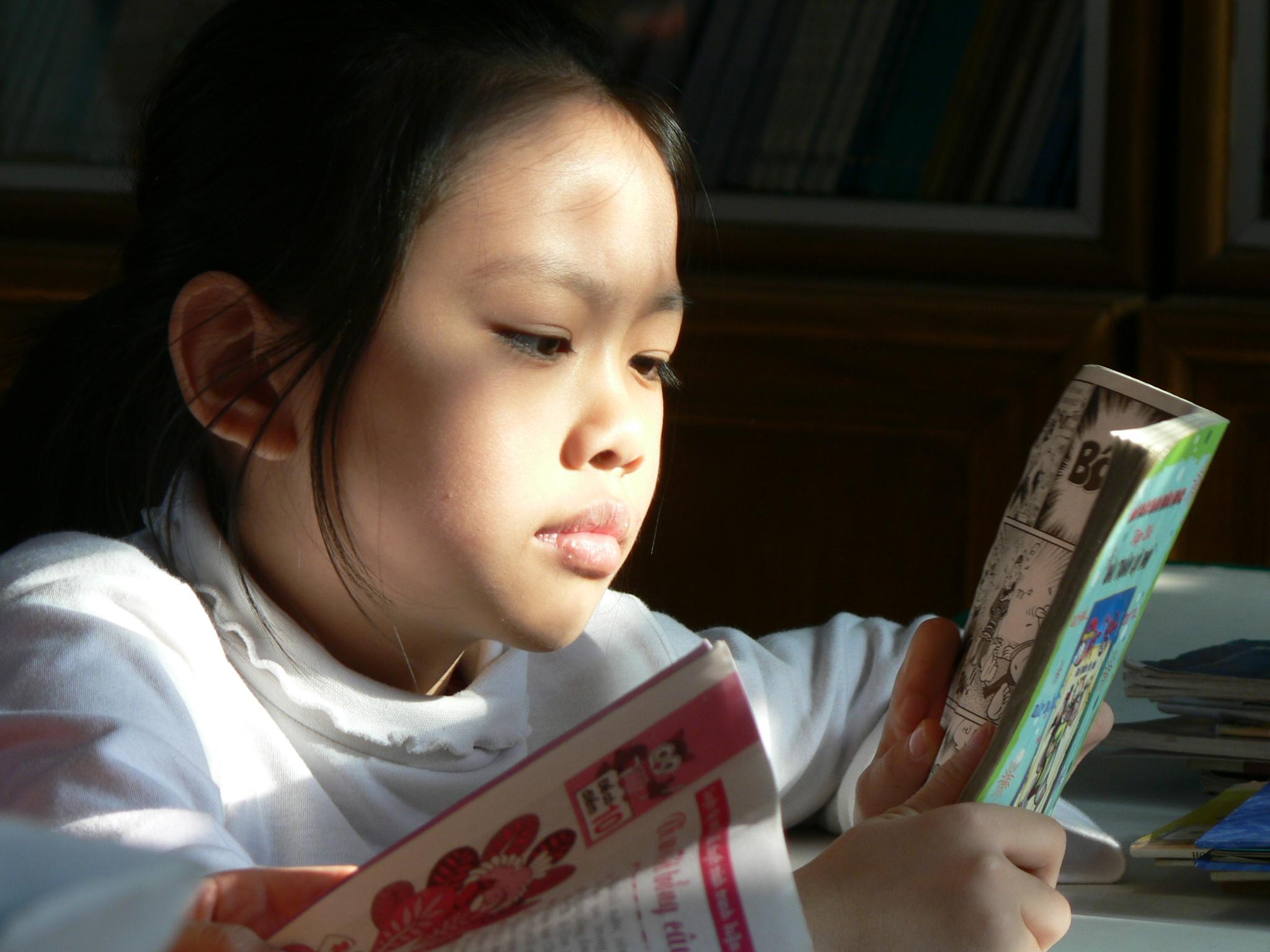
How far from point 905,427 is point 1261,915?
989 millimetres

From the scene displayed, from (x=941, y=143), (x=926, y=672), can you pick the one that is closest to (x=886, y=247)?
(x=941, y=143)

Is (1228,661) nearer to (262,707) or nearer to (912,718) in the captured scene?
(912,718)

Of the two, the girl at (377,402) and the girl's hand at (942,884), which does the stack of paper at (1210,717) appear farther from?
the girl's hand at (942,884)

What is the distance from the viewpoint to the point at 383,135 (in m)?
0.70

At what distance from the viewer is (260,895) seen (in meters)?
0.45

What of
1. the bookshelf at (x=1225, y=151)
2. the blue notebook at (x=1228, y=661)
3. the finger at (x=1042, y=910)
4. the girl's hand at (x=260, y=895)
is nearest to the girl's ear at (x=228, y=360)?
the girl's hand at (x=260, y=895)

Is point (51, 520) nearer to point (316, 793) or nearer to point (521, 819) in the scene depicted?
point (316, 793)

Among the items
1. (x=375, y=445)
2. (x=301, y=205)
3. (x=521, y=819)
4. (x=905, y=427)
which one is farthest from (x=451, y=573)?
(x=905, y=427)

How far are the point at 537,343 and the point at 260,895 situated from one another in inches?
12.7

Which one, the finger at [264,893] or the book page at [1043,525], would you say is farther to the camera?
the book page at [1043,525]

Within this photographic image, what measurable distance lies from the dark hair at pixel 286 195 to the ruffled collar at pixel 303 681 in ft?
0.10

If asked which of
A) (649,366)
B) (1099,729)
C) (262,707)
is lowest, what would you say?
(262,707)

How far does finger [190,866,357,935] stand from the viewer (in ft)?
1.44

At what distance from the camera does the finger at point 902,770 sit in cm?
68
